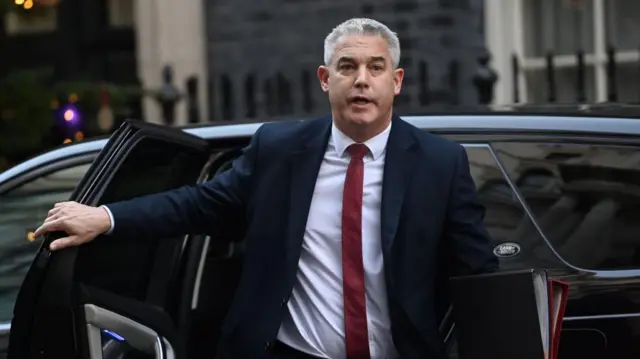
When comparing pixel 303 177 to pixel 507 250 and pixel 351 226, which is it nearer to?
pixel 351 226

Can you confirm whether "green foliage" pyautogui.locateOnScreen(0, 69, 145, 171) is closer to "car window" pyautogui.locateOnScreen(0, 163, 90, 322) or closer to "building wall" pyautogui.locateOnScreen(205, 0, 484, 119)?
→ "building wall" pyautogui.locateOnScreen(205, 0, 484, 119)

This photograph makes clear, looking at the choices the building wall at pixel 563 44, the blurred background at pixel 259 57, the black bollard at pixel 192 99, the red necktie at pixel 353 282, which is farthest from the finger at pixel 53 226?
the black bollard at pixel 192 99

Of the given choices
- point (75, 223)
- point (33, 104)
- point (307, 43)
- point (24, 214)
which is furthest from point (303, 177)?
point (307, 43)

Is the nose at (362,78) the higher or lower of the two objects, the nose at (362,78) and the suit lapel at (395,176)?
the higher

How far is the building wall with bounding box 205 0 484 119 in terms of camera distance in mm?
9906

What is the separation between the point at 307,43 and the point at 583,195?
22.0 ft

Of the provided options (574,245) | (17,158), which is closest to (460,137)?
(574,245)

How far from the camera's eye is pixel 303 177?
3.39 m

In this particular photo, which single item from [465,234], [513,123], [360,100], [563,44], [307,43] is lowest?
[465,234]

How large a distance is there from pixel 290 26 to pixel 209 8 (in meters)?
0.79

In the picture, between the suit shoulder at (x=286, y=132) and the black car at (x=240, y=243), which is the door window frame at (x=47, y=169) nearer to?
the black car at (x=240, y=243)

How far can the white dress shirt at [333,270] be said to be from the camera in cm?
330

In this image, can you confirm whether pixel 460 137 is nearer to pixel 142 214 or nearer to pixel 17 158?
pixel 142 214

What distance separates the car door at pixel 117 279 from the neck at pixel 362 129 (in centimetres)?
67
